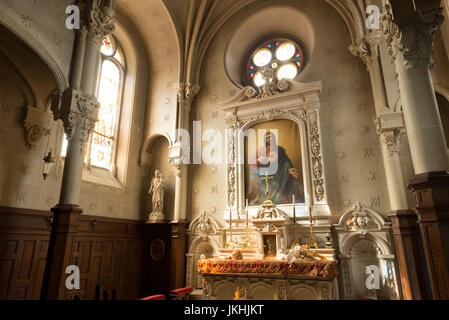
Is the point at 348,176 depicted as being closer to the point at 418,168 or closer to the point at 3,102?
the point at 418,168

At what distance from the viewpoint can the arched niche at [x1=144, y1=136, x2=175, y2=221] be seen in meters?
11.1

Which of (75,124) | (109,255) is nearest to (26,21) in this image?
(75,124)

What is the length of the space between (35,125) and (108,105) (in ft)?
11.8

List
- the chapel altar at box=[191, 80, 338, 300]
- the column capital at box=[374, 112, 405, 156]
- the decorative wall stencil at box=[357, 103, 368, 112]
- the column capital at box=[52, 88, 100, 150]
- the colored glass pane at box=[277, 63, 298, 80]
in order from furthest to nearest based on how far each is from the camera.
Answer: the colored glass pane at box=[277, 63, 298, 80]
the decorative wall stencil at box=[357, 103, 368, 112]
the column capital at box=[374, 112, 405, 156]
the chapel altar at box=[191, 80, 338, 300]
the column capital at box=[52, 88, 100, 150]

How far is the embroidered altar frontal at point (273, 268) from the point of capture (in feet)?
21.8

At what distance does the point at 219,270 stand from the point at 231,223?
2.39m

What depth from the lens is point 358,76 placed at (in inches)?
369

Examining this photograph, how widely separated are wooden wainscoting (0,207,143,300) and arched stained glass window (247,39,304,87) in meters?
7.72

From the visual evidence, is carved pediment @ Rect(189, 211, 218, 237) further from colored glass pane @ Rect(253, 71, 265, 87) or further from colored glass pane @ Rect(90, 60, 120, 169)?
colored glass pane @ Rect(253, 71, 265, 87)

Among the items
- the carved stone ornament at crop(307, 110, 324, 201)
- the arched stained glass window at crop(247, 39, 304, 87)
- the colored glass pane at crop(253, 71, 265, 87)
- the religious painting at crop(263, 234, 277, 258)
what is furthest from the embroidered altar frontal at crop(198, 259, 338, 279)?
the colored glass pane at crop(253, 71, 265, 87)

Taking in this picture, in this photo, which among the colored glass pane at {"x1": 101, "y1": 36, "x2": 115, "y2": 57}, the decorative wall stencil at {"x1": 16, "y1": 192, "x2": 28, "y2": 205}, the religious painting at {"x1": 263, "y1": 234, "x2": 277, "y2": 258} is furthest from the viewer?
the colored glass pane at {"x1": 101, "y1": 36, "x2": 115, "y2": 57}

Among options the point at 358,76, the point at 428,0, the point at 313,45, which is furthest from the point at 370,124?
the point at 428,0

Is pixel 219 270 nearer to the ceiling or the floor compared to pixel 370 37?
nearer to the floor
